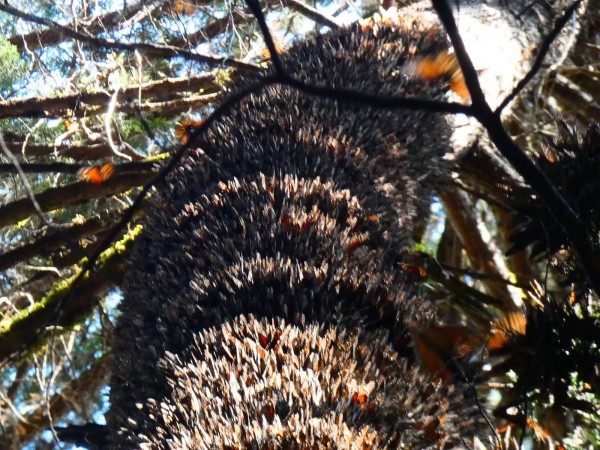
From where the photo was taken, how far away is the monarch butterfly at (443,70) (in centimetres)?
352

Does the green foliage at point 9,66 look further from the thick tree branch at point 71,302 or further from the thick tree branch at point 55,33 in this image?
the thick tree branch at point 71,302

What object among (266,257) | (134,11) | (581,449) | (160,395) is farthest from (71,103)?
(581,449)

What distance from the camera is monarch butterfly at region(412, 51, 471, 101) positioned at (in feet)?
11.5

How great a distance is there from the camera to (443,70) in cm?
356

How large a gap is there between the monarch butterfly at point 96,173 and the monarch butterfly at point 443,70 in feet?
6.11

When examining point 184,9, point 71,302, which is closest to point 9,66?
point 71,302

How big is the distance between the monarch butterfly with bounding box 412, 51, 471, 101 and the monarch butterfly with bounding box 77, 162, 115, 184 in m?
1.86

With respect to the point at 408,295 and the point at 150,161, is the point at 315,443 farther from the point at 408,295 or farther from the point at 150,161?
the point at 150,161

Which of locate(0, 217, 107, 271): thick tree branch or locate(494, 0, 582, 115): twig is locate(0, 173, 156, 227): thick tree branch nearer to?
locate(0, 217, 107, 271): thick tree branch

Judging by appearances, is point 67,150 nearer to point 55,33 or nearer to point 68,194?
point 68,194

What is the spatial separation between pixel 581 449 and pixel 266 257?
56.4 inches

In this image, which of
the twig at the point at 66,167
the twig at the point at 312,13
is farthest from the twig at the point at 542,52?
the twig at the point at 312,13

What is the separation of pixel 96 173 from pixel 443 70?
2.05 m

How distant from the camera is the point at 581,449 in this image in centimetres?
268
